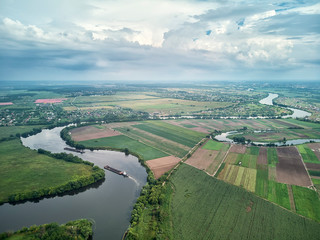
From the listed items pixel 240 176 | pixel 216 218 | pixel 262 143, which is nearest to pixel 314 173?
pixel 240 176

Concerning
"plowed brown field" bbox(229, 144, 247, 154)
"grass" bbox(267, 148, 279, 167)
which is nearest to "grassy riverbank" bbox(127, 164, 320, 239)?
"grass" bbox(267, 148, 279, 167)

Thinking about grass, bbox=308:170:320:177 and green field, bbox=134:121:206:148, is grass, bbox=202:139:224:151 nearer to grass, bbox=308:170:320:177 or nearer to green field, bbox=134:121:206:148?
green field, bbox=134:121:206:148

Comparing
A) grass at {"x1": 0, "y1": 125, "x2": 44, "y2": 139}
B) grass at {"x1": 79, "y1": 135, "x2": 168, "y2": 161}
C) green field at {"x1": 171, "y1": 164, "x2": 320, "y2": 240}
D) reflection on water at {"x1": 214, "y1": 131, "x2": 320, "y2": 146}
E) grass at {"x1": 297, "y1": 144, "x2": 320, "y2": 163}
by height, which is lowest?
reflection on water at {"x1": 214, "y1": 131, "x2": 320, "y2": 146}

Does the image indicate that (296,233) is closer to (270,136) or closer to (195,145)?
(195,145)

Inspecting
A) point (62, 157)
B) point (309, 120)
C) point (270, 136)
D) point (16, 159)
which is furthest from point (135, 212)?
point (309, 120)

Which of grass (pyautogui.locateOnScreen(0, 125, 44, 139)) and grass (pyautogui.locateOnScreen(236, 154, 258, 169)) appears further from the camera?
grass (pyautogui.locateOnScreen(0, 125, 44, 139))
